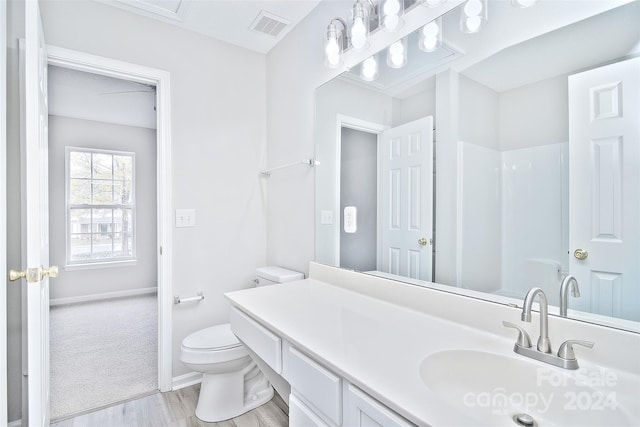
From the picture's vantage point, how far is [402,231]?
56.1 inches

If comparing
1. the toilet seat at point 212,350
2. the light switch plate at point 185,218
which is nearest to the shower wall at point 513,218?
the toilet seat at point 212,350

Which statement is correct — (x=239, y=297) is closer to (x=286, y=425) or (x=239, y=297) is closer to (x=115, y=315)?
(x=286, y=425)

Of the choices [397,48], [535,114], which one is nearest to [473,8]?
[397,48]

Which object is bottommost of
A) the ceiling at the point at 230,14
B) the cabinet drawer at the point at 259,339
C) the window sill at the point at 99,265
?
the window sill at the point at 99,265

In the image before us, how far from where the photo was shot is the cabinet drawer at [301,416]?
884 millimetres

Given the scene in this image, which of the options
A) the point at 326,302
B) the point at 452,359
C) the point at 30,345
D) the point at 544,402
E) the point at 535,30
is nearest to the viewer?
the point at 544,402

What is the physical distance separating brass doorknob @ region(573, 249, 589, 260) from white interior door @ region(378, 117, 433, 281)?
1.59 ft

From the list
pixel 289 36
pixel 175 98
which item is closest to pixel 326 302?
pixel 175 98

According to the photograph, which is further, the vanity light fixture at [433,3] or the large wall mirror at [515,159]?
the vanity light fixture at [433,3]

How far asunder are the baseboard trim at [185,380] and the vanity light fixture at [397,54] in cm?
225

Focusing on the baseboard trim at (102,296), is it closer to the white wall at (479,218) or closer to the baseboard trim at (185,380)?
the baseboard trim at (185,380)

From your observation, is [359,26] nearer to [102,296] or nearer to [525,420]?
[525,420]

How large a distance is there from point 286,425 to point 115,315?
283 cm

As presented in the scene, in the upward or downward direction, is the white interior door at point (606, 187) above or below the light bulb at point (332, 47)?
below
